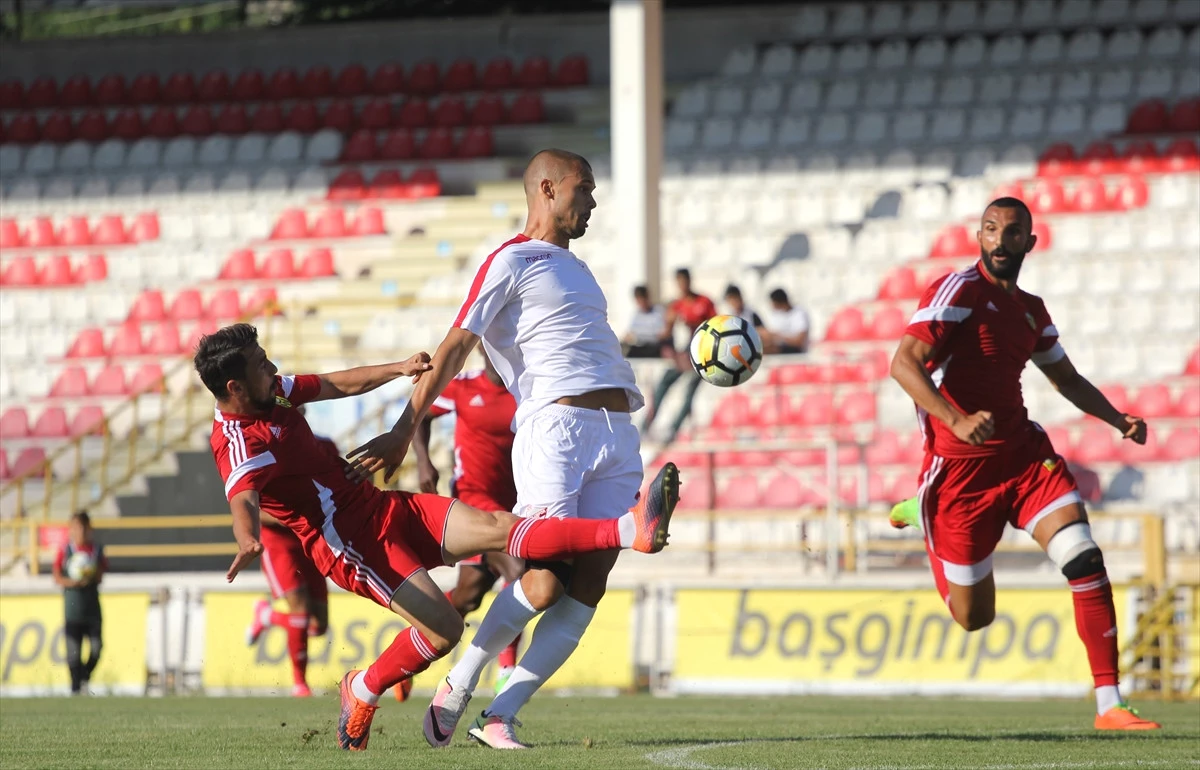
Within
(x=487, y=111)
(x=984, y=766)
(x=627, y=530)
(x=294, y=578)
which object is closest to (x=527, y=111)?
(x=487, y=111)

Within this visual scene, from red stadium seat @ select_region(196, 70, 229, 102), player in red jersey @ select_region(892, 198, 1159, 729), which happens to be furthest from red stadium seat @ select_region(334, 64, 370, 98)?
player in red jersey @ select_region(892, 198, 1159, 729)

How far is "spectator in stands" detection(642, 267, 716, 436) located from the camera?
1756 cm

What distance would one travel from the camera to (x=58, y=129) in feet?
92.1

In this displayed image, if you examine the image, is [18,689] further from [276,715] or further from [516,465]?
[516,465]

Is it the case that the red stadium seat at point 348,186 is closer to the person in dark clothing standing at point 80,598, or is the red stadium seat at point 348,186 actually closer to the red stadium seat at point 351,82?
the red stadium seat at point 351,82

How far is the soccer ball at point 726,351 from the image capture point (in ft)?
27.5

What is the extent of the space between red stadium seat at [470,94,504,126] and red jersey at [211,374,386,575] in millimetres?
19452

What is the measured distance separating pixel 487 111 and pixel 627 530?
67.5 ft

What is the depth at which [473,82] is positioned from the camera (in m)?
27.2

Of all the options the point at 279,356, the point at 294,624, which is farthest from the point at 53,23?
the point at 294,624

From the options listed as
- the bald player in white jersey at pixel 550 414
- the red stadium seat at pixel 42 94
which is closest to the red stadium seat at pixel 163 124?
the red stadium seat at pixel 42 94

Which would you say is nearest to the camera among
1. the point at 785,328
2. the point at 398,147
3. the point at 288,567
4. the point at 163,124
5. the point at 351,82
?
the point at 288,567

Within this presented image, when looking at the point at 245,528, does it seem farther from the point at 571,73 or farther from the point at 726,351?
the point at 571,73

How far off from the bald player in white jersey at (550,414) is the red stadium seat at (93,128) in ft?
73.9
